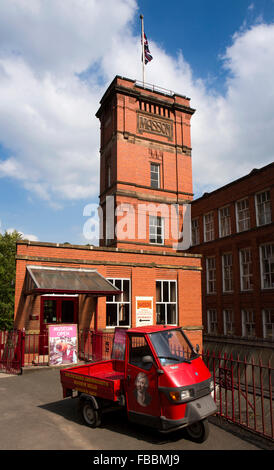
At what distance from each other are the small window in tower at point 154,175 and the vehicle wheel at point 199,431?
76.9ft

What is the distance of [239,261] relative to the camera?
29.0 m

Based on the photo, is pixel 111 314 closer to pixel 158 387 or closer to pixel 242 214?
pixel 158 387

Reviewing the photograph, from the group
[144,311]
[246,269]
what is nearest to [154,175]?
[246,269]

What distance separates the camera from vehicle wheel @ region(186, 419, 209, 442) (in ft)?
21.5

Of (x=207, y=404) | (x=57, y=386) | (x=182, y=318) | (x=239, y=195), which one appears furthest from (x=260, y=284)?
(x=207, y=404)

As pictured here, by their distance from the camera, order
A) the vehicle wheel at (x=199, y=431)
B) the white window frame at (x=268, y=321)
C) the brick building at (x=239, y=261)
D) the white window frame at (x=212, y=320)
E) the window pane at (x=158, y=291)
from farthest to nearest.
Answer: the white window frame at (x=212, y=320), the brick building at (x=239, y=261), the white window frame at (x=268, y=321), the window pane at (x=158, y=291), the vehicle wheel at (x=199, y=431)

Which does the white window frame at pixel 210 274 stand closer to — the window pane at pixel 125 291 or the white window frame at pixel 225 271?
the white window frame at pixel 225 271

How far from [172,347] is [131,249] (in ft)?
42.2

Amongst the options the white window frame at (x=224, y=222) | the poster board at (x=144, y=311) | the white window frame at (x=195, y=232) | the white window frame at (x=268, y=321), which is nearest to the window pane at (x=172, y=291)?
the poster board at (x=144, y=311)

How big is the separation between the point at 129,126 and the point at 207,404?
2496cm

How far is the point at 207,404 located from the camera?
658 cm

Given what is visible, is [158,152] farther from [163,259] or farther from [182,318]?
[182,318]

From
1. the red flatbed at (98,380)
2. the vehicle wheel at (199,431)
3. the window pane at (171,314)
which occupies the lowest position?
the vehicle wheel at (199,431)

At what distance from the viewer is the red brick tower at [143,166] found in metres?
27.1
